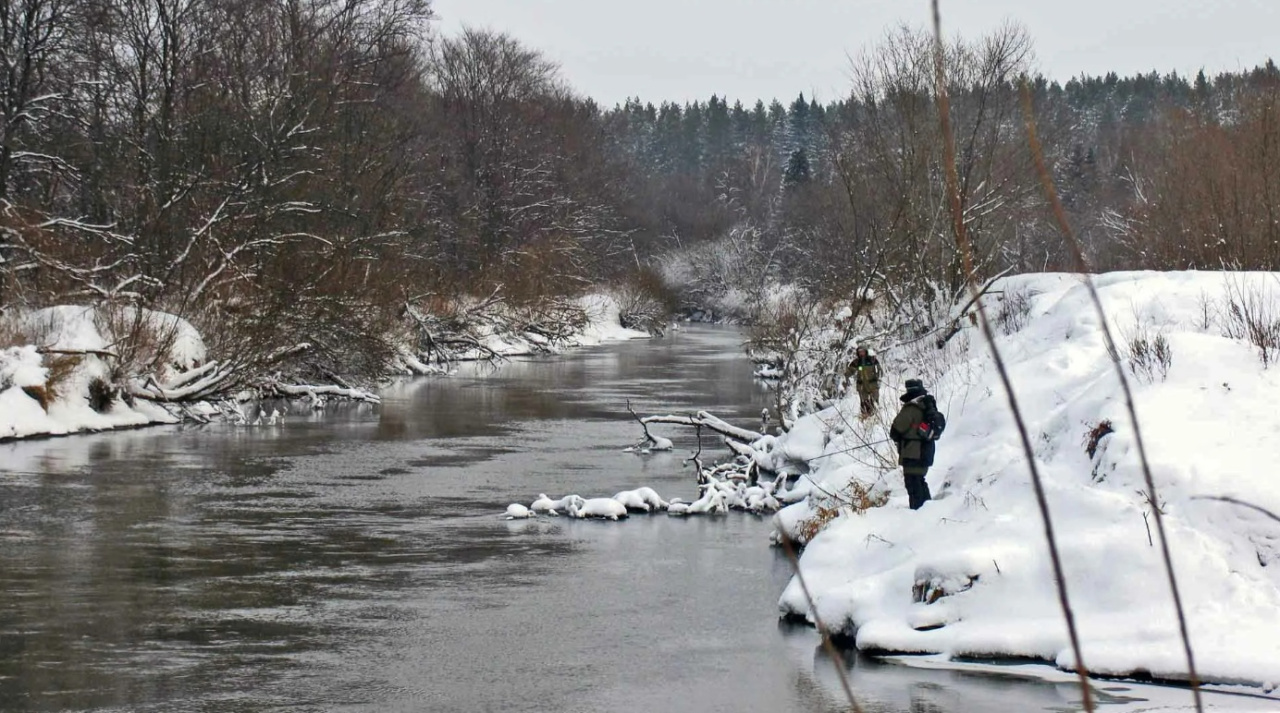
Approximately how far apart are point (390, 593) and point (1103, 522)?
6.64 m

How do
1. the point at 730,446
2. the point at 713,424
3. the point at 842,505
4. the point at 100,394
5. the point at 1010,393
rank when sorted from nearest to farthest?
the point at 1010,393, the point at 842,505, the point at 713,424, the point at 730,446, the point at 100,394

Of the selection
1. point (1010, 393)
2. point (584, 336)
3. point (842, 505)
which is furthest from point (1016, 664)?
point (584, 336)

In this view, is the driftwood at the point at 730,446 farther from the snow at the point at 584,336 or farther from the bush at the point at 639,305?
the bush at the point at 639,305

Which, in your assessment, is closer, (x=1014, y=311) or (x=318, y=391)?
(x=1014, y=311)

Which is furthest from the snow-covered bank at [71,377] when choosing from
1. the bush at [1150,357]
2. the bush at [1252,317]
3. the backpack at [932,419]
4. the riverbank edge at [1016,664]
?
the bush at [1252,317]

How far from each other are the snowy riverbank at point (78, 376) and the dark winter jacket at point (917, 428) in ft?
57.5

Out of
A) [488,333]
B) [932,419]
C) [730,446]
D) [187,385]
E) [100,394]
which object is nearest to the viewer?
[932,419]

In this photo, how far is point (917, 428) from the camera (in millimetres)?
14008

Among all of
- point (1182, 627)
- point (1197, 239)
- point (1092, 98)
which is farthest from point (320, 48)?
point (1092, 98)

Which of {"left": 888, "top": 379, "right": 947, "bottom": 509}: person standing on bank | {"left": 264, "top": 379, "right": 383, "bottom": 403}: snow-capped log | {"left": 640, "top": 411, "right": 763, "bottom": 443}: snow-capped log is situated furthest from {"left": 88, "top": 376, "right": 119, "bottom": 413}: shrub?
{"left": 888, "top": 379, "right": 947, "bottom": 509}: person standing on bank

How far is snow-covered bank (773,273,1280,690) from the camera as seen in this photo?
1117 centimetres

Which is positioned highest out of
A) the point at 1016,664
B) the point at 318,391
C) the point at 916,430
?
the point at 318,391

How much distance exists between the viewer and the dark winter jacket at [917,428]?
14016 millimetres

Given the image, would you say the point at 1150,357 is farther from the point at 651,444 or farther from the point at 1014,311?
the point at 651,444
